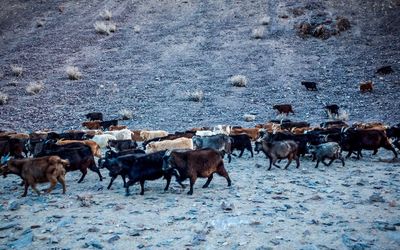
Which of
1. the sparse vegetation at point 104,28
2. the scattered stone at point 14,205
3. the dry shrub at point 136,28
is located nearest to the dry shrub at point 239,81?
the dry shrub at point 136,28

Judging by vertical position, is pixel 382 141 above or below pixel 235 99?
below

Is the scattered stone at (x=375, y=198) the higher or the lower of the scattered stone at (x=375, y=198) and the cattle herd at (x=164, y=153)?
the lower

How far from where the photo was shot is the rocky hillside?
23875mm

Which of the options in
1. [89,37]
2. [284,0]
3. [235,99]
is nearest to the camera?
[235,99]

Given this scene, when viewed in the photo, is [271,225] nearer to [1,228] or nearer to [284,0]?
[1,228]

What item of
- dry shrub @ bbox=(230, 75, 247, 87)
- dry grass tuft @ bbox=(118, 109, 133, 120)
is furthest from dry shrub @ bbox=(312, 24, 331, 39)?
dry grass tuft @ bbox=(118, 109, 133, 120)

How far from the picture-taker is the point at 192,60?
105 feet

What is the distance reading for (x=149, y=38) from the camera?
36.2 metres

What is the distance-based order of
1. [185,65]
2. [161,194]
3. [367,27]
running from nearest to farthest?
[161,194] < [185,65] < [367,27]

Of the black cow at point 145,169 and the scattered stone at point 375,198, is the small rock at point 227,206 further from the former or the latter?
the scattered stone at point 375,198

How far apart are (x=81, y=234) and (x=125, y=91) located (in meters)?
22.5

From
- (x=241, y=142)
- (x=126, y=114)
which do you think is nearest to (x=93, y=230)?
(x=241, y=142)

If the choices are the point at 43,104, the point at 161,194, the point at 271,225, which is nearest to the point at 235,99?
the point at 43,104

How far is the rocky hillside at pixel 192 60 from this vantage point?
23875 millimetres
